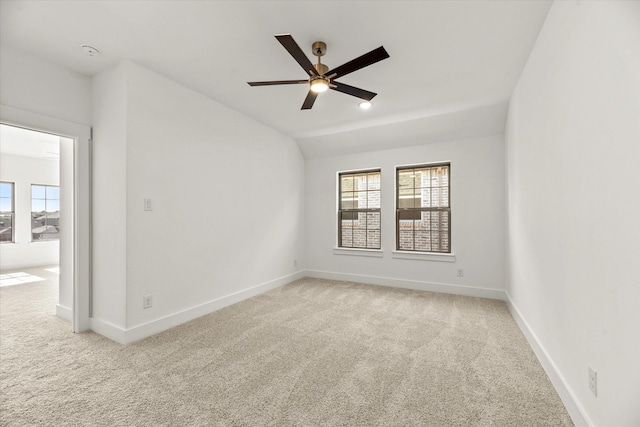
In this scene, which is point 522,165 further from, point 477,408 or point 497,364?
point 477,408

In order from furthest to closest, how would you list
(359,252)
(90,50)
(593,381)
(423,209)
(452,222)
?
(359,252) → (423,209) → (452,222) → (90,50) → (593,381)

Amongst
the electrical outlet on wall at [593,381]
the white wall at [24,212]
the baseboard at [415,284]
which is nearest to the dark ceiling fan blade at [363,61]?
the electrical outlet on wall at [593,381]

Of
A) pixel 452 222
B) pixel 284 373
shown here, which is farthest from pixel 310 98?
pixel 452 222

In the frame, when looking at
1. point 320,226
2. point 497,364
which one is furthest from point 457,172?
point 497,364

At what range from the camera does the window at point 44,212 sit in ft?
22.0

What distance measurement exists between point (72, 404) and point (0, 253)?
671 centimetres

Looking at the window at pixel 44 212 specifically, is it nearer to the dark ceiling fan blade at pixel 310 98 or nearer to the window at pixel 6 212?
the window at pixel 6 212

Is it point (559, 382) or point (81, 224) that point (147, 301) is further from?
point (559, 382)

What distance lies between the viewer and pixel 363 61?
6.95 ft

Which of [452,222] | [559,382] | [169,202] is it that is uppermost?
[169,202]

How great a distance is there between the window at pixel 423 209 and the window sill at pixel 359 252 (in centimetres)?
35

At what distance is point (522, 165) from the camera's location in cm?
284

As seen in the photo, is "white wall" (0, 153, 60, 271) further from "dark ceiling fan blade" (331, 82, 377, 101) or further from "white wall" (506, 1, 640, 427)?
"white wall" (506, 1, 640, 427)

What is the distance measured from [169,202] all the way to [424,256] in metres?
3.71
